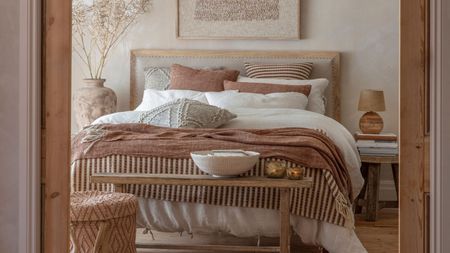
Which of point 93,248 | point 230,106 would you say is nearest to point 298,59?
point 230,106

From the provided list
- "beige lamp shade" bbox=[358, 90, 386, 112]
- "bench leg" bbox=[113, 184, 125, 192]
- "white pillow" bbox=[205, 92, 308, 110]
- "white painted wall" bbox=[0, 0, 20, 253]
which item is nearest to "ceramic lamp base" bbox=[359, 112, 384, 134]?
"beige lamp shade" bbox=[358, 90, 386, 112]

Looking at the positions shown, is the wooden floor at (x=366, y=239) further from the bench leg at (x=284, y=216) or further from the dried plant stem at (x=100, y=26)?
the dried plant stem at (x=100, y=26)

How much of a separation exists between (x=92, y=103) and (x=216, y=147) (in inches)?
96.0

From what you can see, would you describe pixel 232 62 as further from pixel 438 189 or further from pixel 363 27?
pixel 438 189

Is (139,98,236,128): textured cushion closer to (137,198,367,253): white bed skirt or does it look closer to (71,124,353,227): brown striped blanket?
(71,124,353,227): brown striped blanket

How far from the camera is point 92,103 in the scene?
6340 millimetres

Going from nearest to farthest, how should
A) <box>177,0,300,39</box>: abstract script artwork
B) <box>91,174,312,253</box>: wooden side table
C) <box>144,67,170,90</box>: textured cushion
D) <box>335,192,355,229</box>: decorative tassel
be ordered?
<box>91,174,312,253</box>: wooden side table < <box>335,192,355,229</box>: decorative tassel < <box>144,67,170,90</box>: textured cushion < <box>177,0,300,39</box>: abstract script artwork

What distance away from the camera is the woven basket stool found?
142 inches

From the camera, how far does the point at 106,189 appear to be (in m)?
4.34

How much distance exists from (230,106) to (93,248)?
7.46 ft

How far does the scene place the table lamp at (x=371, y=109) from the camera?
6.07 m

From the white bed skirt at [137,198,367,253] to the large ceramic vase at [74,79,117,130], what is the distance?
91.6 inches

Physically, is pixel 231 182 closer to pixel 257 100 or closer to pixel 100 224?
pixel 100 224

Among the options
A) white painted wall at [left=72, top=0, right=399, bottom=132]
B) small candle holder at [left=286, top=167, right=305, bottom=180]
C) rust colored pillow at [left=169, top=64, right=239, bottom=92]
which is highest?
white painted wall at [left=72, top=0, right=399, bottom=132]
